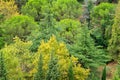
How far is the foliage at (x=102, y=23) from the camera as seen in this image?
55.7m

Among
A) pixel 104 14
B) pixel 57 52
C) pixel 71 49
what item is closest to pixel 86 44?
pixel 71 49

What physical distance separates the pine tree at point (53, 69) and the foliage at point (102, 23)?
60.8ft

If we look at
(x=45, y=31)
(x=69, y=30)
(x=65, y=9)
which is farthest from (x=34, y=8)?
(x=45, y=31)

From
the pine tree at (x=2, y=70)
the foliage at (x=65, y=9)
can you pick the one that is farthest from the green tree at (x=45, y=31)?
the foliage at (x=65, y=9)

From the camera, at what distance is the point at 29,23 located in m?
53.0

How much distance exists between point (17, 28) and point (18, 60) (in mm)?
12774

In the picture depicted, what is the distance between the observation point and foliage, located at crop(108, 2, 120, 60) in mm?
49906

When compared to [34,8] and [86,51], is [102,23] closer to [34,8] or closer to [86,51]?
[34,8]

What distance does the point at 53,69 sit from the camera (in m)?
37.5

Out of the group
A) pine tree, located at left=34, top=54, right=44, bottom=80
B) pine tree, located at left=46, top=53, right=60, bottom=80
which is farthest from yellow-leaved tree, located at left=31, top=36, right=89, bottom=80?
pine tree, located at left=46, top=53, right=60, bottom=80

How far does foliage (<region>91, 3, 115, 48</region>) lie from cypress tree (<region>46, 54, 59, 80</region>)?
1853 centimetres

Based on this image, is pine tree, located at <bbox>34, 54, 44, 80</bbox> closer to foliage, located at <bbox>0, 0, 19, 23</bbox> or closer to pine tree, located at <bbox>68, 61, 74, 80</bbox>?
pine tree, located at <bbox>68, 61, 74, 80</bbox>

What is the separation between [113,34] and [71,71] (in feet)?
46.6

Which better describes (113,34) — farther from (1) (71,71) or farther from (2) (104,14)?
(1) (71,71)
